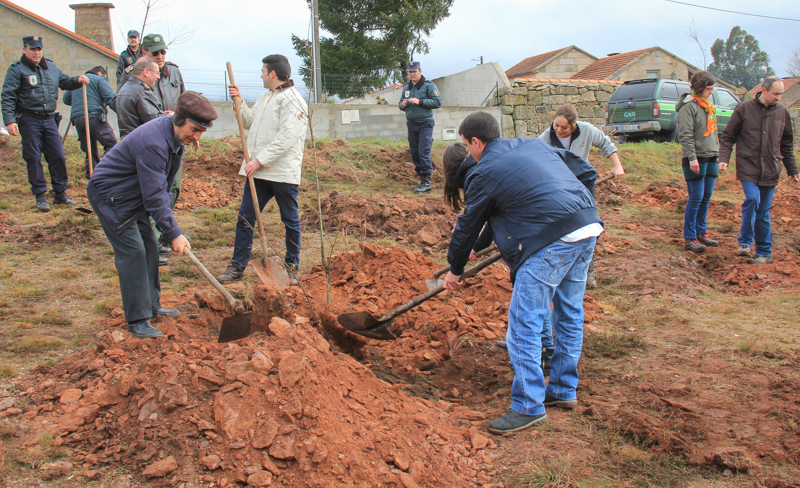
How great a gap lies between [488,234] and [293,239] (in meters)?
2.31

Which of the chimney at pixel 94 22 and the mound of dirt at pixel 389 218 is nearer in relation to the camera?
the mound of dirt at pixel 389 218

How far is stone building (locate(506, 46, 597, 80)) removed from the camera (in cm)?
2997

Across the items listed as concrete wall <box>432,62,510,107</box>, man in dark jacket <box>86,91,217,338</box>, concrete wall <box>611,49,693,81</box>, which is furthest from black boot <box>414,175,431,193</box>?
concrete wall <box>611,49,693,81</box>

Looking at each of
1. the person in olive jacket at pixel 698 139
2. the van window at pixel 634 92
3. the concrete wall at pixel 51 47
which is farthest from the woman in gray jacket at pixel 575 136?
the concrete wall at pixel 51 47

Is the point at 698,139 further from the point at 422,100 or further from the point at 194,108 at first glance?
the point at 194,108

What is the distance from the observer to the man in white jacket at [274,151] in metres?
4.64

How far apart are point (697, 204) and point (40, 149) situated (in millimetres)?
7936

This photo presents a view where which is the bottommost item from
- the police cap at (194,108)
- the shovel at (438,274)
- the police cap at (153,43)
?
the shovel at (438,274)

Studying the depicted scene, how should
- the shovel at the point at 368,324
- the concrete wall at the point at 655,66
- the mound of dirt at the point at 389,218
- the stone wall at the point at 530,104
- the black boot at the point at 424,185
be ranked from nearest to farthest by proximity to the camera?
the shovel at the point at 368,324 → the mound of dirt at the point at 389,218 → the black boot at the point at 424,185 → the stone wall at the point at 530,104 → the concrete wall at the point at 655,66

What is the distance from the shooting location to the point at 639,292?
512 centimetres

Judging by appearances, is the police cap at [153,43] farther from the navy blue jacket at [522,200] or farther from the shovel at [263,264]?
the navy blue jacket at [522,200]

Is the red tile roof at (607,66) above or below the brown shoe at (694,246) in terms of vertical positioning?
above

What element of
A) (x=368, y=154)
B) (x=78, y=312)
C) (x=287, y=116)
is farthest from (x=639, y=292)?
(x=368, y=154)

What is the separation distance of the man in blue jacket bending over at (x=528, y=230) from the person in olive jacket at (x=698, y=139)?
13.2ft
